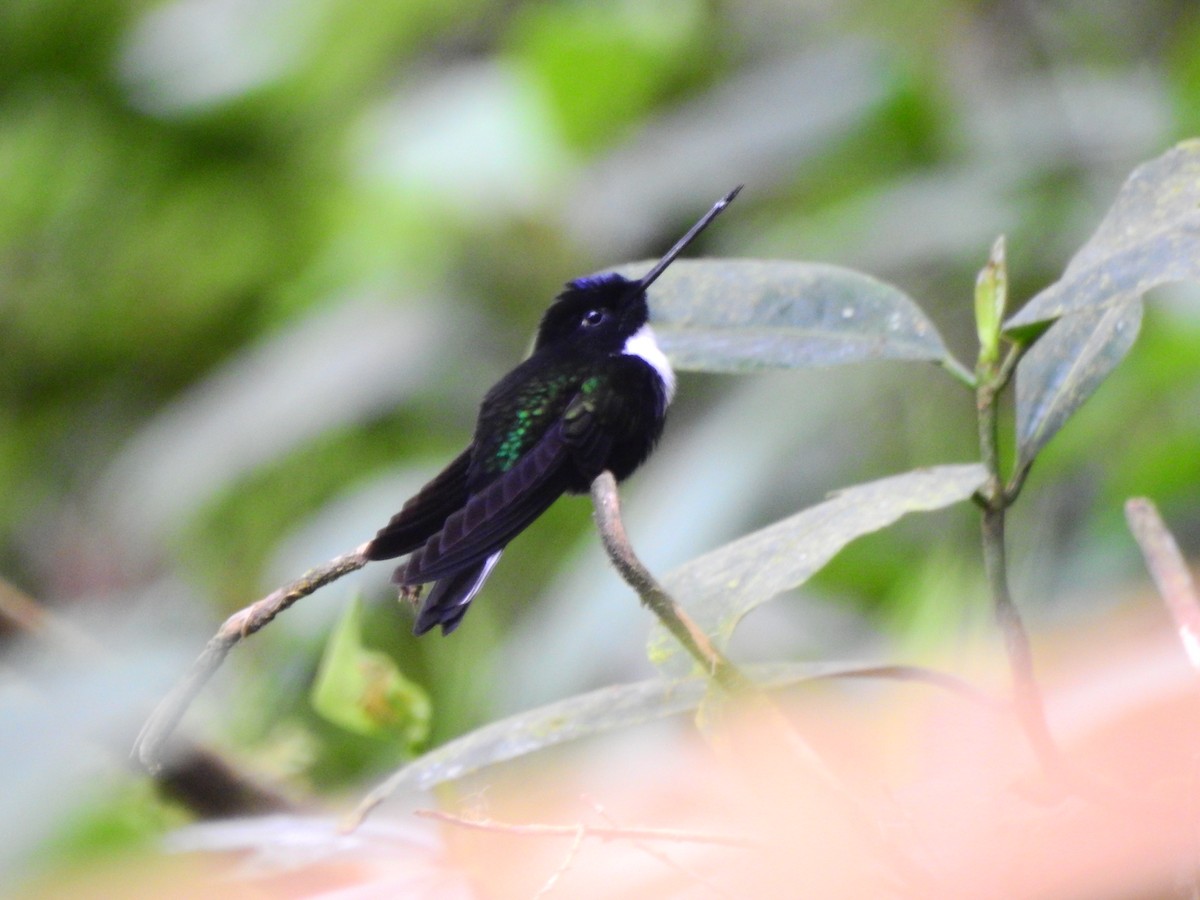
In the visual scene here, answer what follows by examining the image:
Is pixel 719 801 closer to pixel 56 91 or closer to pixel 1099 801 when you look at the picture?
pixel 1099 801

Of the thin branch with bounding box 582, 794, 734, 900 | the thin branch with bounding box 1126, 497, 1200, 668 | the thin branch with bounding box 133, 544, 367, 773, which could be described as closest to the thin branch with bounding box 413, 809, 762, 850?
the thin branch with bounding box 582, 794, 734, 900

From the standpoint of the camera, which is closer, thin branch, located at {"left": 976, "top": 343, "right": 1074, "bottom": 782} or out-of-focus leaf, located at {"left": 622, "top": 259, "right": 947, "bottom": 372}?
thin branch, located at {"left": 976, "top": 343, "right": 1074, "bottom": 782}

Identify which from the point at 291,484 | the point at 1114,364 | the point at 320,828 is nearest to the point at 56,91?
the point at 291,484

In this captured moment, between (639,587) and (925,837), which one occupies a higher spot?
(639,587)

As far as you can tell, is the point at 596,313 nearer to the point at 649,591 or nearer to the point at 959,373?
the point at 959,373

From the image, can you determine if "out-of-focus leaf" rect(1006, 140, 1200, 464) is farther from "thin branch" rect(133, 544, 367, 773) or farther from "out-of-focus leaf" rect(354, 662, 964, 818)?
"thin branch" rect(133, 544, 367, 773)

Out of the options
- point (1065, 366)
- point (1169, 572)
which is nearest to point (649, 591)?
point (1169, 572)

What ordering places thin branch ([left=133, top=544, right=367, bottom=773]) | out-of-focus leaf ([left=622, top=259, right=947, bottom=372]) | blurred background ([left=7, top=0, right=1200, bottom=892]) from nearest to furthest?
thin branch ([left=133, top=544, right=367, bottom=773]) < out-of-focus leaf ([left=622, top=259, right=947, bottom=372]) < blurred background ([left=7, top=0, right=1200, bottom=892])
